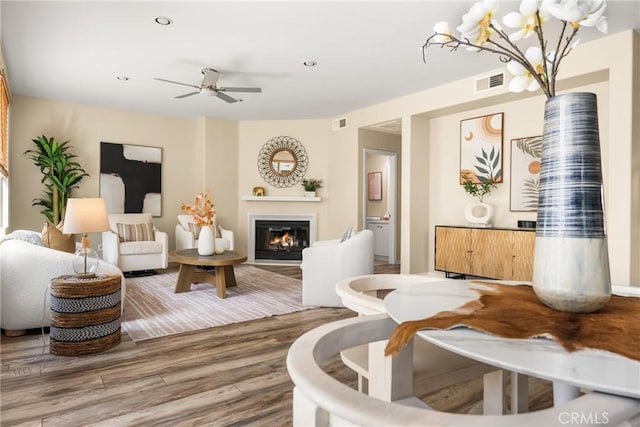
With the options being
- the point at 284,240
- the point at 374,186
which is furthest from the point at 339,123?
the point at 284,240

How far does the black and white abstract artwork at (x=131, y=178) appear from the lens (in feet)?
21.4

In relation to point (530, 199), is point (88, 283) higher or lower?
lower

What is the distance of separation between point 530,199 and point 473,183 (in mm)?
781

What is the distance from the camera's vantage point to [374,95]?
18.8 feet

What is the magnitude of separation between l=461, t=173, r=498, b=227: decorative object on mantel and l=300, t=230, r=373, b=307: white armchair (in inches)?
75.1

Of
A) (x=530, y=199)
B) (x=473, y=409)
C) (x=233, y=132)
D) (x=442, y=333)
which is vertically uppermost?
(x=233, y=132)

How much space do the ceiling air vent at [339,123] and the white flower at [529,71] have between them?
585 centimetres

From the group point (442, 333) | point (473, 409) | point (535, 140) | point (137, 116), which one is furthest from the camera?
point (137, 116)

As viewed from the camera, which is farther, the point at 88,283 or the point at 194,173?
the point at 194,173

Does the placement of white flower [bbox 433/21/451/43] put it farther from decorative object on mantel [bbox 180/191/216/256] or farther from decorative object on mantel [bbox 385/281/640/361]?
decorative object on mantel [bbox 180/191/216/256]

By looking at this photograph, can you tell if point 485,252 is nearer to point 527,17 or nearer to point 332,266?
point 332,266

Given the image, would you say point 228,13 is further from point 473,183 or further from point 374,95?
point 473,183

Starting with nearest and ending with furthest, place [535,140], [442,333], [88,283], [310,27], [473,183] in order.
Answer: [442,333], [88,283], [310,27], [535,140], [473,183]

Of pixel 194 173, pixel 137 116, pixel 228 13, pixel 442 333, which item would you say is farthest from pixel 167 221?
pixel 442 333
